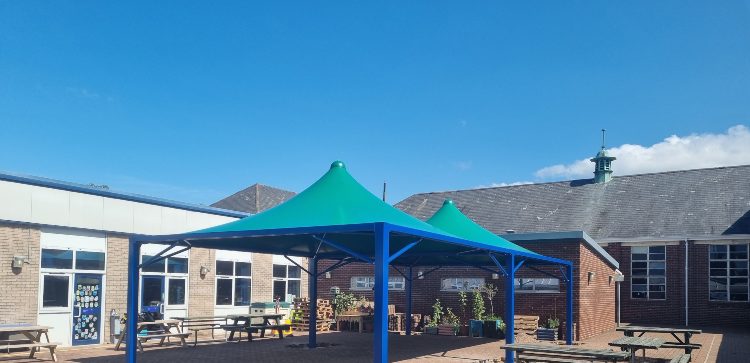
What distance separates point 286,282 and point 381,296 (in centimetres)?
1441

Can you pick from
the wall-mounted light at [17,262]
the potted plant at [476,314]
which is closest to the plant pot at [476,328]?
the potted plant at [476,314]

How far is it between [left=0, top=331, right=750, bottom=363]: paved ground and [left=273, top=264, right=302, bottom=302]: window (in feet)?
12.7

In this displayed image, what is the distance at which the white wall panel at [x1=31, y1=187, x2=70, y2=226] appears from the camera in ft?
49.9

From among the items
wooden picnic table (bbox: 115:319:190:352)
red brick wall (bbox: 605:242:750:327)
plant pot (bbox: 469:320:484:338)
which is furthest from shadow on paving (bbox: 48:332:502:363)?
red brick wall (bbox: 605:242:750:327)

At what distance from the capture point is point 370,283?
79.0 feet

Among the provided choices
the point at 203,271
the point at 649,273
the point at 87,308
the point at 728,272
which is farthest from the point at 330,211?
the point at 728,272

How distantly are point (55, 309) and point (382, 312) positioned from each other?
9657mm

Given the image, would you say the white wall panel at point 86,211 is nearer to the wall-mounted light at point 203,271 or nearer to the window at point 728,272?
the wall-mounted light at point 203,271

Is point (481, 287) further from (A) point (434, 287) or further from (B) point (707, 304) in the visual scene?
(B) point (707, 304)

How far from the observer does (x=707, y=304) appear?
25.0m

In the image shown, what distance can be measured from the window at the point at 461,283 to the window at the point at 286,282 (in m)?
5.06

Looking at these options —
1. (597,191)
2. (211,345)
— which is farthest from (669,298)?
(211,345)

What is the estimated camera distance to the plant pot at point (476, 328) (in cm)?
1966

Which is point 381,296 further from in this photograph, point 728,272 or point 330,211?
point 728,272
